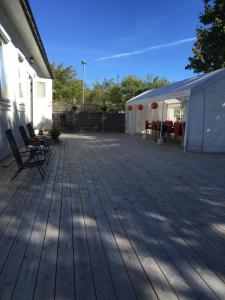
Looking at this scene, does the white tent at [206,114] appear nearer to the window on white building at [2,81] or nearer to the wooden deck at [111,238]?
the wooden deck at [111,238]

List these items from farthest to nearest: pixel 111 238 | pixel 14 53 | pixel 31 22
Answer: pixel 14 53
pixel 31 22
pixel 111 238

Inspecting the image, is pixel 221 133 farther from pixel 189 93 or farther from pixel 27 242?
Result: pixel 27 242

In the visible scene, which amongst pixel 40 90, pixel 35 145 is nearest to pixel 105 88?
pixel 40 90

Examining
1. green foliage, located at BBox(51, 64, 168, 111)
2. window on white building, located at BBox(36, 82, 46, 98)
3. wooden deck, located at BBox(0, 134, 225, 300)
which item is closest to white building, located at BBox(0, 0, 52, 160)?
window on white building, located at BBox(36, 82, 46, 98)

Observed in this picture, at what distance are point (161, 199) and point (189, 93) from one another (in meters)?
5.79

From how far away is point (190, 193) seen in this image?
455 centimetres

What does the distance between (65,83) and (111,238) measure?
1081 inches

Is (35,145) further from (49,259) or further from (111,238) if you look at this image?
(49,259)

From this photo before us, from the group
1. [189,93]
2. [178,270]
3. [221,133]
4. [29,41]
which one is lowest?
[178,270]

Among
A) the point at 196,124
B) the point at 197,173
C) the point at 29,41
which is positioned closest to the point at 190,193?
the point at 197,173

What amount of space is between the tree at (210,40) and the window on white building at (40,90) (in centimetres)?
1008

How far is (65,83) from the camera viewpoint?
94.4ft

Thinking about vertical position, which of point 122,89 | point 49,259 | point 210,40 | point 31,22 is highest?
point 210,40

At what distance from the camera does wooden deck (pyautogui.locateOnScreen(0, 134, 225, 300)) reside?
205 cm
